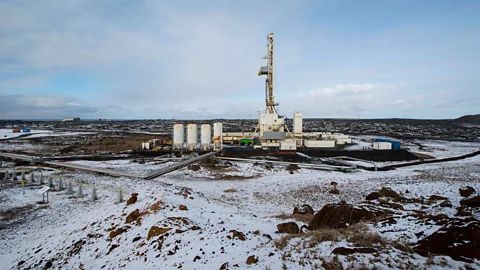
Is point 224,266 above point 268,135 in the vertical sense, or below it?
below

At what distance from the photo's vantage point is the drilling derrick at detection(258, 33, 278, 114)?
40.0 meters

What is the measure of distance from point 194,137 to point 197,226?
29.0m

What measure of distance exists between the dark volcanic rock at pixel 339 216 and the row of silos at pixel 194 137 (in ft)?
92.3

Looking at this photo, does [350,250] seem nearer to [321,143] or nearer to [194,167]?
[194,167]

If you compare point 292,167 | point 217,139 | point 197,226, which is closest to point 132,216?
point 197,226

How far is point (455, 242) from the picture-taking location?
5.77m

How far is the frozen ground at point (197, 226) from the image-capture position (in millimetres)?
6430

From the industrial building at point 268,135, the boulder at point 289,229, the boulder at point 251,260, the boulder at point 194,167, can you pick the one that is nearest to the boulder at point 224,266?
the boulder at point 251,260

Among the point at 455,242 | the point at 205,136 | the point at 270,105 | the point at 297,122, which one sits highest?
the point at 270,105

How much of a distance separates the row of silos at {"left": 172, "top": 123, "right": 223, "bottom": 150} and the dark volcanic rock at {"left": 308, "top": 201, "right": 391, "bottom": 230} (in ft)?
92.3

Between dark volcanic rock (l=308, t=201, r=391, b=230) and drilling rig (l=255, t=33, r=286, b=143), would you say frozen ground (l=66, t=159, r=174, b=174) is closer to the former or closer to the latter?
drilling rig (l=255, t=33, r=286, b=143)

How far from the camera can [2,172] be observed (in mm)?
23344

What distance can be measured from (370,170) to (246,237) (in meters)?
21.3

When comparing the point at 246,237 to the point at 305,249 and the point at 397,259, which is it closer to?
the point at 305,249
